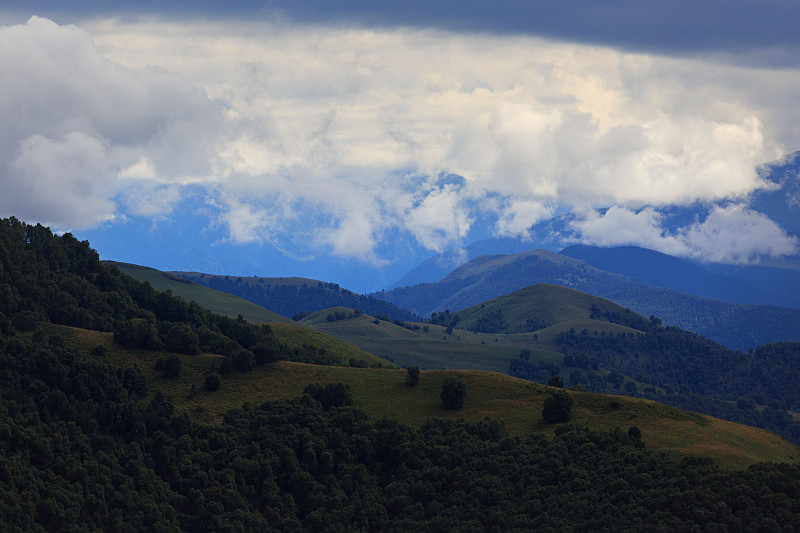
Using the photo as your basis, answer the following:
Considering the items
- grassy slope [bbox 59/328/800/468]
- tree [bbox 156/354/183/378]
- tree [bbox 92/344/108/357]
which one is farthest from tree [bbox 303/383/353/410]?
tree [bbox 92/344/108/357]

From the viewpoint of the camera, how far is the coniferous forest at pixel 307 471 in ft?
276

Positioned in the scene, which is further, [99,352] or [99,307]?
[99,307]

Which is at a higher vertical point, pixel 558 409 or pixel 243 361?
pixel 243 361

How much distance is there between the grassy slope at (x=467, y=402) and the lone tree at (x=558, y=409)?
1.50m

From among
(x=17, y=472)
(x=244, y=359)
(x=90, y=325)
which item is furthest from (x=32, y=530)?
(x=90, y=325)

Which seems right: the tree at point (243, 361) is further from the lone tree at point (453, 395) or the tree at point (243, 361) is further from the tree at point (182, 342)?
the lone tree at point (453, 395)

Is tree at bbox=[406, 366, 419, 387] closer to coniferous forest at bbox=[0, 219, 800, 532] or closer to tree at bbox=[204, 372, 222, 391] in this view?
coniferous forest at bbox=[0, 219, 800, 532]

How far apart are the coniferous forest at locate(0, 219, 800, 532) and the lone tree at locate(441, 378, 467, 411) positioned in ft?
31.9

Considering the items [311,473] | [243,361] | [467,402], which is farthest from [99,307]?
[467,402]

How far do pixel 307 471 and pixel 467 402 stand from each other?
3667 centimetres

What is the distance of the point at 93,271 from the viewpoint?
171875 mm

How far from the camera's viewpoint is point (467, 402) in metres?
132

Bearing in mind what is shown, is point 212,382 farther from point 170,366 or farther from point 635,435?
point 635,435

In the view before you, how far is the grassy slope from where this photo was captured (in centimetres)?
10988
